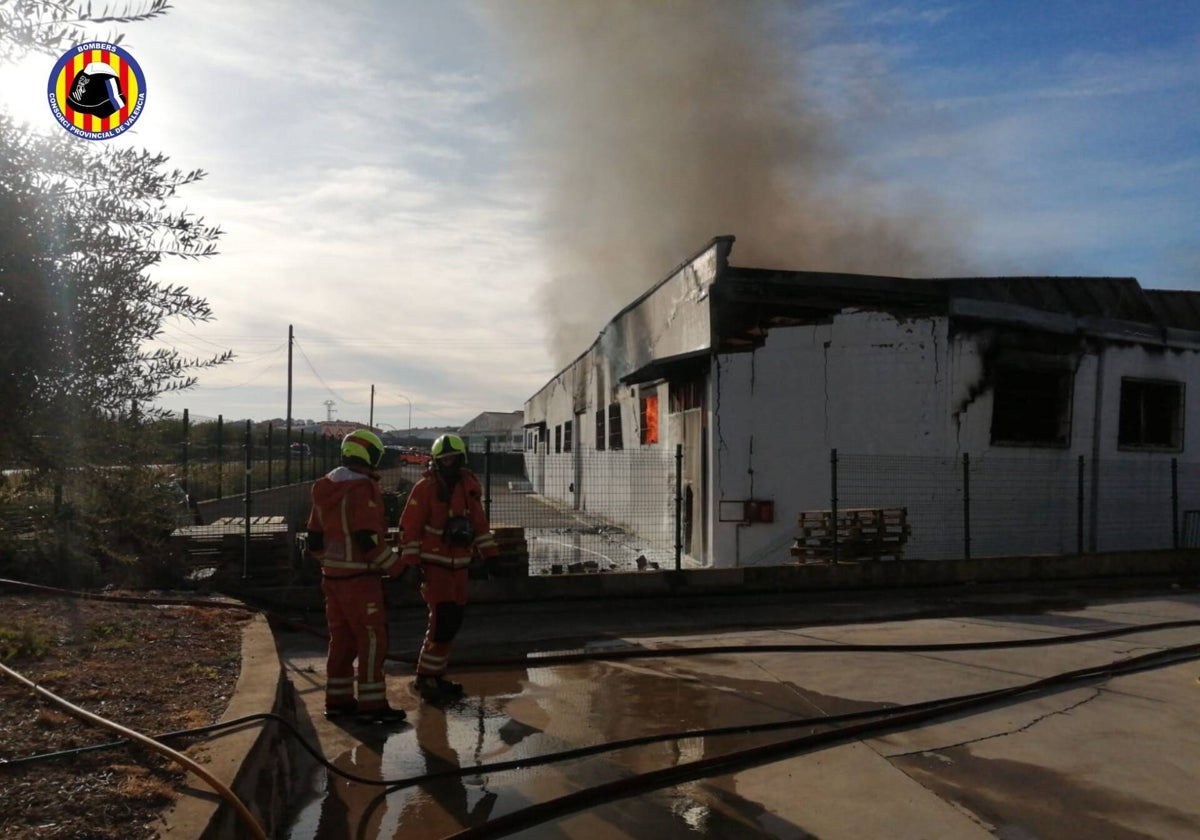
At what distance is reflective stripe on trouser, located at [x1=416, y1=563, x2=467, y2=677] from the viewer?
20.3ft

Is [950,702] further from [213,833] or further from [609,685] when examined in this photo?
[213,833]

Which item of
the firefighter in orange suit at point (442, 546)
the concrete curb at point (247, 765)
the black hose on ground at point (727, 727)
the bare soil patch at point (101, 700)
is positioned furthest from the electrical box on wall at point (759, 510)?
the concrete curb at point (247, 765)

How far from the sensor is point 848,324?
1307 cm

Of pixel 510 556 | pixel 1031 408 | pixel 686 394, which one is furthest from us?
pixel 686 394

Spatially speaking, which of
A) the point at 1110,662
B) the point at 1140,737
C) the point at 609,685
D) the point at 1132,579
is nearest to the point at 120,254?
the point at 609,685

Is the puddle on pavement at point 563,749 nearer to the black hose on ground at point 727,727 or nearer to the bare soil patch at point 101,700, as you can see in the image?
the black hose on ground at point 727,727

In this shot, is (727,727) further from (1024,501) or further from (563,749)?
(1024,501)

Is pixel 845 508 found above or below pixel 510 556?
above

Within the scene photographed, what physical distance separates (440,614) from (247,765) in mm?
2347

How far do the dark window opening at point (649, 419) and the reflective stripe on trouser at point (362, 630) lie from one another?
1150 cm

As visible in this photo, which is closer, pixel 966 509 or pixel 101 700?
pixel 101 700

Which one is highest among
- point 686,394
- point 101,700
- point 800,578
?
point 686,394

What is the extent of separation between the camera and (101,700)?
14.7 feet

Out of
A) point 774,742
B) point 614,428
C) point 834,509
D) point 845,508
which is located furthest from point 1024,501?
point 774,742
